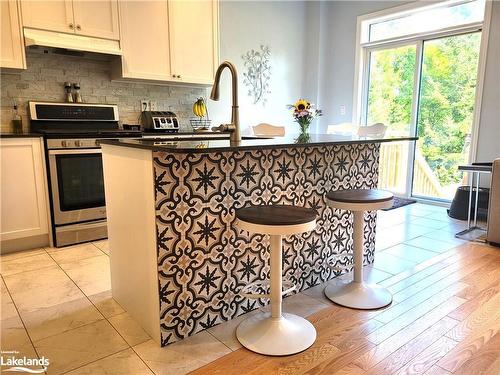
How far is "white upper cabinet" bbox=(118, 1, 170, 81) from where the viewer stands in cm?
359

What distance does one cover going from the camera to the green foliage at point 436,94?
439cm

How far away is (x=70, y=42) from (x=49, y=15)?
25 centimetres

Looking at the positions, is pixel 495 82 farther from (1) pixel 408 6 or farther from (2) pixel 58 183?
(2) pixel 58 183

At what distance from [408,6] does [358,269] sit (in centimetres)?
394

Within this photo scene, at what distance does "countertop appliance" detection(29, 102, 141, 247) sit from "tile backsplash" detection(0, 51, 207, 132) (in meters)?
0.22

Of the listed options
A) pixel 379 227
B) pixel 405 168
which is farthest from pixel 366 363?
pixel 405 168

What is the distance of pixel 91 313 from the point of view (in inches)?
82.5

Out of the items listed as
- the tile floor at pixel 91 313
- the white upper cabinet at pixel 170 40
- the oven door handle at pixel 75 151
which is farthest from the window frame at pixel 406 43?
the oven door handle at pixel 75 151

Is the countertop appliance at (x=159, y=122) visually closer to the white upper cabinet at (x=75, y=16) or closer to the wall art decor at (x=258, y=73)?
the white upper cabinet at (x=75, y=16)

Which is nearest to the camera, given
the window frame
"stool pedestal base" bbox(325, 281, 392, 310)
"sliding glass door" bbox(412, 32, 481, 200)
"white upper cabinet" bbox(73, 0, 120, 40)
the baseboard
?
"stool pedestal base" bbox(325, 281, 392, 310)

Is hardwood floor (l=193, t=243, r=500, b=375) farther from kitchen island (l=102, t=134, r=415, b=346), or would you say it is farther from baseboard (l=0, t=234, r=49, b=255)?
baseboard (l=0, t=234, r=49, b=255)

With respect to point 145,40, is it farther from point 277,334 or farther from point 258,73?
point 277,334

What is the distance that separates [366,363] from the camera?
164cm

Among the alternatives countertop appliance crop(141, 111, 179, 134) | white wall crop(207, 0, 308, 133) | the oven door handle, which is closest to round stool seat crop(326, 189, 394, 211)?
the oven door handle
